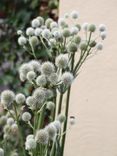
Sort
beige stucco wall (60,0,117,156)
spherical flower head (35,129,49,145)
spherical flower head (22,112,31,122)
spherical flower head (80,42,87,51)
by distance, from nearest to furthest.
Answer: spherical flower head (35,129,49,145) → spherical flower head (22,112,31,122) → spherical flower head (80,42,87,51) → beige stucco wall (60,0,117,156)

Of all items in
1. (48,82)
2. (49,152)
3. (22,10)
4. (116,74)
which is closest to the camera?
(48,82)

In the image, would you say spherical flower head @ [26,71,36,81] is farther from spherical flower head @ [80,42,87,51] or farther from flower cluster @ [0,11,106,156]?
spherical flower head @ [80,42,87,51]

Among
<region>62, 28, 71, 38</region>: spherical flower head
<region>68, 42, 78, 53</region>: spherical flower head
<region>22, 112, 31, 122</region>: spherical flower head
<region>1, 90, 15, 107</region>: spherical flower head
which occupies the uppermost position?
<region>62, 28, 71, 38</region>: spherical flower head

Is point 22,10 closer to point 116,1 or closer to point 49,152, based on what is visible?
point 116,1

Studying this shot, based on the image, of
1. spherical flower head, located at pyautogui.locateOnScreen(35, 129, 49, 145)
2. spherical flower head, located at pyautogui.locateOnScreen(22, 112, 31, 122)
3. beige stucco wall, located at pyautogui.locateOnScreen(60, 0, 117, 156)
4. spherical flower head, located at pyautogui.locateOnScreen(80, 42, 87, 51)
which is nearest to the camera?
spherical flower head, located at pyautogui.locateOnScreen(35, 129, 49, 145)

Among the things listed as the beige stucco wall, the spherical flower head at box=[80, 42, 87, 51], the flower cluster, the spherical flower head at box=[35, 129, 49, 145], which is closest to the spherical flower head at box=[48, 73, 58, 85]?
the flower cluster

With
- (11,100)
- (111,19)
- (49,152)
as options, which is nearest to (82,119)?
(111,19)

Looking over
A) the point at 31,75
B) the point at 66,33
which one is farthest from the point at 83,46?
the point at 31,75

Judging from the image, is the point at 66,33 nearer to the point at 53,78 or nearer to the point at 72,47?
the point at 72,47
